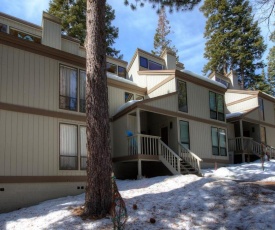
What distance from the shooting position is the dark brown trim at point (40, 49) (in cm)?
1258

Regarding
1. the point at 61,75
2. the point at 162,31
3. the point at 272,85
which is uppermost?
the point at 162,31

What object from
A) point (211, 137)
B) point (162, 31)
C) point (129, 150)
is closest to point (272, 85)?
point (162, 31)

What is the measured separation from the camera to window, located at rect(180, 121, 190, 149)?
57.9 ft

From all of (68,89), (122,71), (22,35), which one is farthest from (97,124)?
(122,71)

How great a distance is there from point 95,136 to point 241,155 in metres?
16.2

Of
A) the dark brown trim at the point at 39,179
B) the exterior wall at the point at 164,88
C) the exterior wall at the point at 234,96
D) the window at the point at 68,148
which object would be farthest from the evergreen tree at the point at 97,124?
the exterior wall at the point at 234,96

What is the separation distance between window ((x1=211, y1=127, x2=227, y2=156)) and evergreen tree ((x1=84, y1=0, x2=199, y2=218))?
11.9 metres

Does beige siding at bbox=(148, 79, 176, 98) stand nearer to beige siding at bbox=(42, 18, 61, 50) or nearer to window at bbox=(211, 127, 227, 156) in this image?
window at bbox=(211, 127, 227, 156)

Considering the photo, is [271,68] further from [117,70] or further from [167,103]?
[167,103]

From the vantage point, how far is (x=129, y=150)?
1598 cm

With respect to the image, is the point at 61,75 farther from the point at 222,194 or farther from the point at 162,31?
the point at 162,31

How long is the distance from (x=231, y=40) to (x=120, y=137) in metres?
26.9

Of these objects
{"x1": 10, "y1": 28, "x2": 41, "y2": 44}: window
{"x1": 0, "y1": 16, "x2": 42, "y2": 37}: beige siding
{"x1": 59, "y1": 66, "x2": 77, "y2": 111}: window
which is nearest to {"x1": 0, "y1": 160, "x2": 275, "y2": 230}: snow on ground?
{"x1": 59, "y1": 66, "x2": 77, "y2": 111}: window

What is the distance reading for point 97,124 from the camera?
8.90 metres
